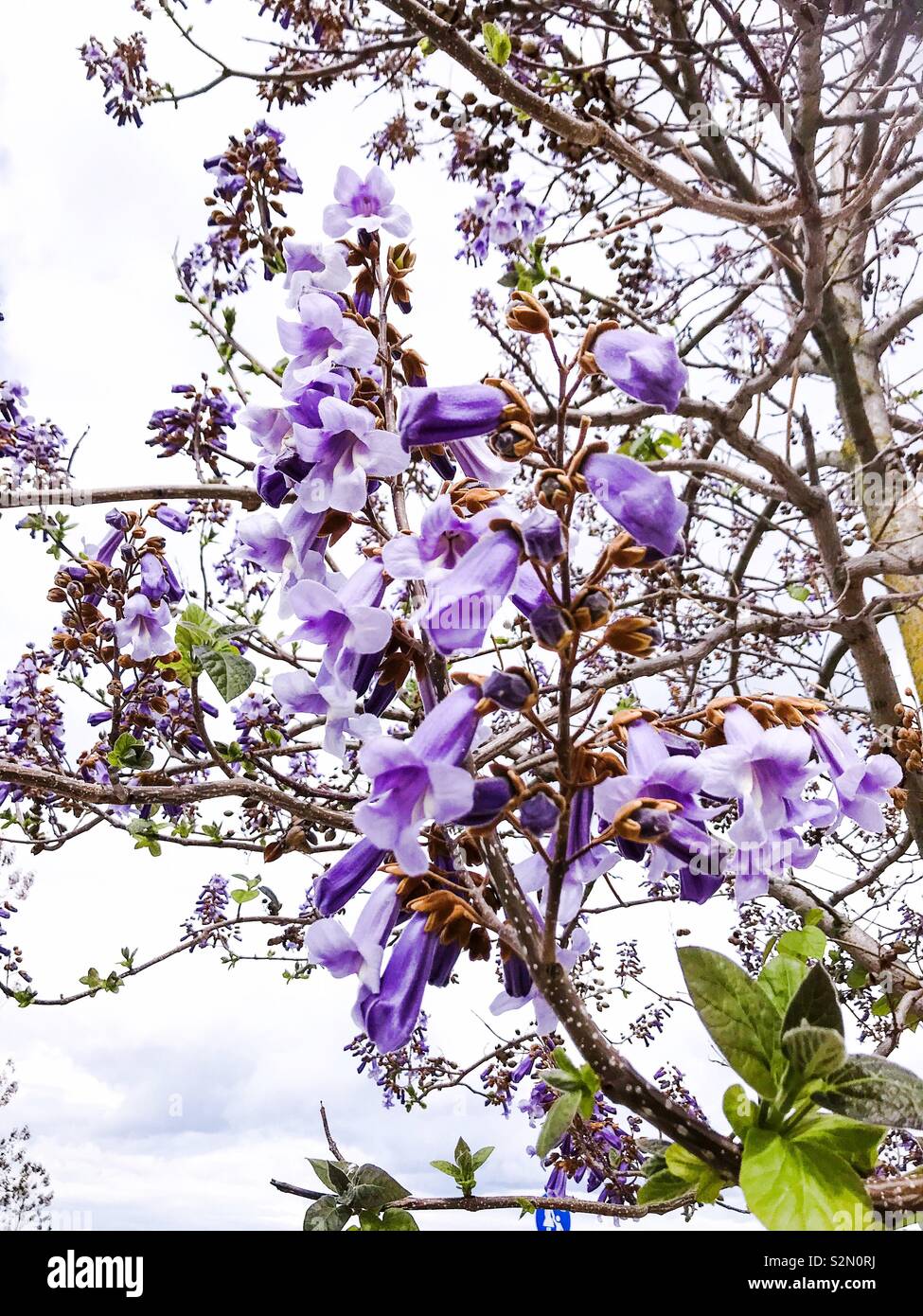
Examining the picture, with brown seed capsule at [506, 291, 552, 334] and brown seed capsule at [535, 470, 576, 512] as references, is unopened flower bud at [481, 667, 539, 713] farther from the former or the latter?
brown seed capsule at [506, 291, 552, 334]

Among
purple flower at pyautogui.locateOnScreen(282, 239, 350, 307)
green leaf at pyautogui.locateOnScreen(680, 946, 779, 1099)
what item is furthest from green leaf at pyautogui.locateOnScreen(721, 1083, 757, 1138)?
purple flower at pyautogui.locateOnScreen(282, 239, 350, 307)

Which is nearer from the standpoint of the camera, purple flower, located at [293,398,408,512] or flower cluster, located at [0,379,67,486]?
purple flower, located at [293,398,408,512]

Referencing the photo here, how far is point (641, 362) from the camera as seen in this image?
2.14ft

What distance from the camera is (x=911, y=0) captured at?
222 cm

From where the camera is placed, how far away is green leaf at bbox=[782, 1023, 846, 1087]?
547 millimetres

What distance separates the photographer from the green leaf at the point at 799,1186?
20.1 inches

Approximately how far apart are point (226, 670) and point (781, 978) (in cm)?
64

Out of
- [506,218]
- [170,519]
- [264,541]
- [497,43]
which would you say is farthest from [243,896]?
[506,218]

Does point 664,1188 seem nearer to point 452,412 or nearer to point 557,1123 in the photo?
point 557,1123

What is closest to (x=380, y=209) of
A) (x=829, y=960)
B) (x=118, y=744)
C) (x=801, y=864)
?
(x=801, y=864)

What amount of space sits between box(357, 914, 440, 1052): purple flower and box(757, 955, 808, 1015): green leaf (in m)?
0.24

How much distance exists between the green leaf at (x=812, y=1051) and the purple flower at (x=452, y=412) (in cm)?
45

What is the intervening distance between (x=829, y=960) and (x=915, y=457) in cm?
191

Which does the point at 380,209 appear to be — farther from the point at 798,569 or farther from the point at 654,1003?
the point at 798,569
